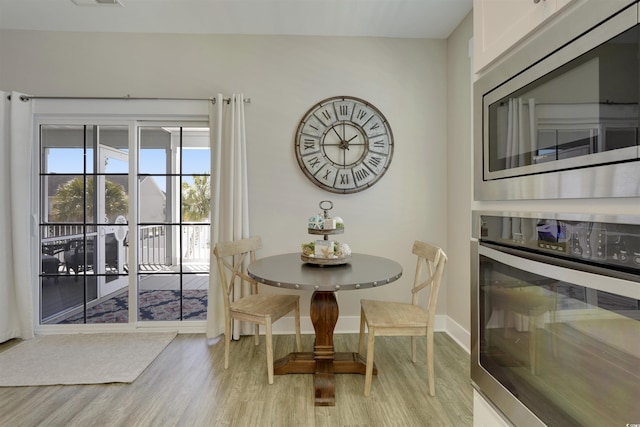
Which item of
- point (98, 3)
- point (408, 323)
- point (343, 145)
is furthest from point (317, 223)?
point (98, 3)

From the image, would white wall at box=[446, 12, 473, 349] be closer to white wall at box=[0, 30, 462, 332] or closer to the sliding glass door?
white wall at box=[0, 30, 462, 332]

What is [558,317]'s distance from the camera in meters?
0.71

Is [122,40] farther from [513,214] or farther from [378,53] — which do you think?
[513,214]

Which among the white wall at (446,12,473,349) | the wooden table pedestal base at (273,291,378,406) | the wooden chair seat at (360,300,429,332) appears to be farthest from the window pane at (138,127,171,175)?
the white wall at (446,12,473,349)

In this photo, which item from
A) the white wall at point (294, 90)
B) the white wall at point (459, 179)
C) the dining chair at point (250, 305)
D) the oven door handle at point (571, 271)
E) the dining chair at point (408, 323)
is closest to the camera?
the oven door handle at point (571, 271)

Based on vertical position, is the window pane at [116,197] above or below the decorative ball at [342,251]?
above

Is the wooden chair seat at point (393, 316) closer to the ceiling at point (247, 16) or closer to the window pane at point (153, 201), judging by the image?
the window pane at point (153, 201)

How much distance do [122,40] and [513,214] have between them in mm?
3580

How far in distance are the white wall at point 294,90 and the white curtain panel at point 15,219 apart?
32 cm

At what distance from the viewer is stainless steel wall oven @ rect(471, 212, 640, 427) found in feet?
1.82

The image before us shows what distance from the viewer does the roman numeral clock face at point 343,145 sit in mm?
2984

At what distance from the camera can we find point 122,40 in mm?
2969

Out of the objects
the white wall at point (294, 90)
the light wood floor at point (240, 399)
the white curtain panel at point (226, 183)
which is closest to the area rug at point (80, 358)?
the light wood floor at point (240, 399)

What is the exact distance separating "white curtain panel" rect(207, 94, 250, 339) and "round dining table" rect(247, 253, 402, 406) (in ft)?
2.06
